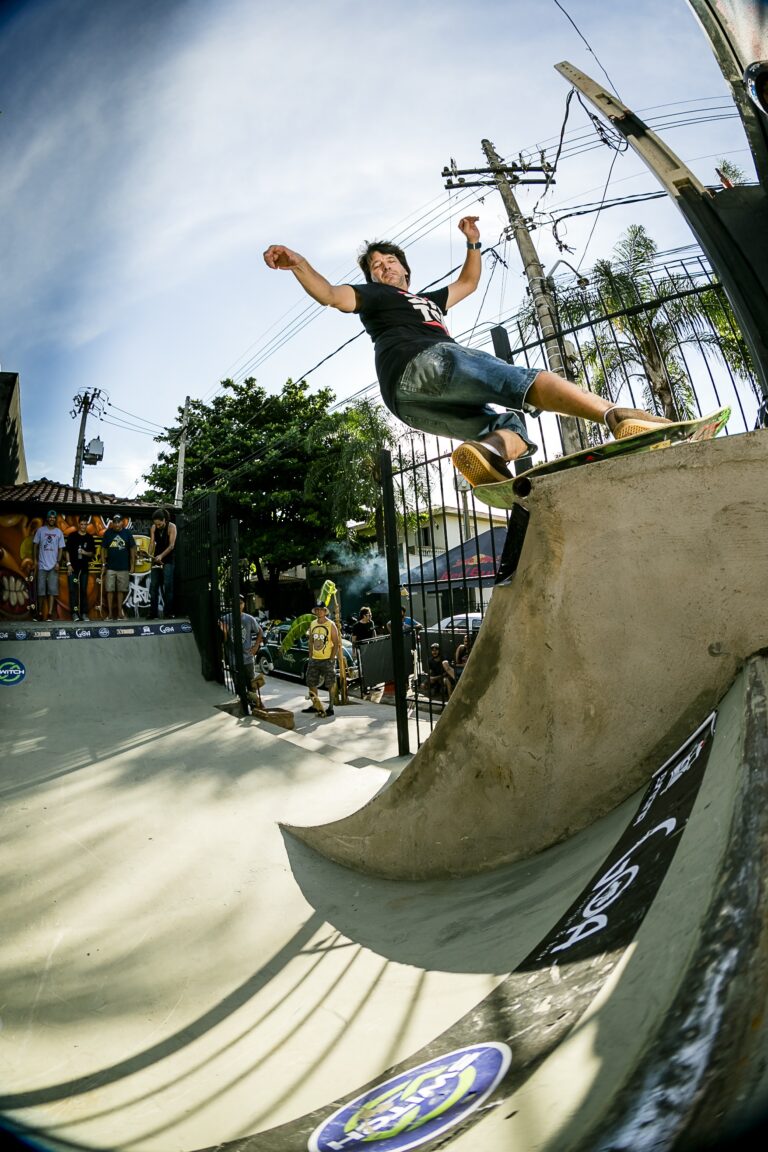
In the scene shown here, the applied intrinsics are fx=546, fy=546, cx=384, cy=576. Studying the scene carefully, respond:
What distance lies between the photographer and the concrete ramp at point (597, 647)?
1.80 m

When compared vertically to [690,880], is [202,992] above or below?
below

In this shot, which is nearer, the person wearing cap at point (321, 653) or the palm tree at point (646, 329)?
the palm tree at point (646, 329)

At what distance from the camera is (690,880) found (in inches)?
38.3

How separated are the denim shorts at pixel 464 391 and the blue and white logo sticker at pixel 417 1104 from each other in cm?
231

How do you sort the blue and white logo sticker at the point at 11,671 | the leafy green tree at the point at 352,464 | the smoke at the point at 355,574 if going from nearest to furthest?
the blue and white logo sticker at the point at 11,671 → the leafy green tree at the point at 352,464 → the smoke at the point at 355,574

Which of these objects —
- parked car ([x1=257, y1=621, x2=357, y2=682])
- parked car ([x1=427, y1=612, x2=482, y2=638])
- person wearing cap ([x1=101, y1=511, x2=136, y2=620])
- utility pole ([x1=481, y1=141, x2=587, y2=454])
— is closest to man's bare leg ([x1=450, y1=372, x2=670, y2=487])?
parked car ([x1=427, y1=612, x2=482, y2=638])

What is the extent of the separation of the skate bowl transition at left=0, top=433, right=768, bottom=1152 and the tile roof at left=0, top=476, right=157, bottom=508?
42.4ft

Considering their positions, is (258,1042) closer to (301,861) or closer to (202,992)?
(202,992)

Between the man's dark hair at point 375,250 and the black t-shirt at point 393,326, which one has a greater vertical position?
the man's dark hair at point 375,250

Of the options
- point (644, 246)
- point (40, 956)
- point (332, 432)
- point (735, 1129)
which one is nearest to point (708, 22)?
point (735, 1129)

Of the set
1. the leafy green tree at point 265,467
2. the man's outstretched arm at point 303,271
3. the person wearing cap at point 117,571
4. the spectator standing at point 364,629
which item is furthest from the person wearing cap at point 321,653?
the leafy green tree at point 265,467

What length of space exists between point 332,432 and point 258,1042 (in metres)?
24.5

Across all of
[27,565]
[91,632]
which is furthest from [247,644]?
[27,565]

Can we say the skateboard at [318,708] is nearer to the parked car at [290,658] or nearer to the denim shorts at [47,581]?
the parked car at [290,658]
